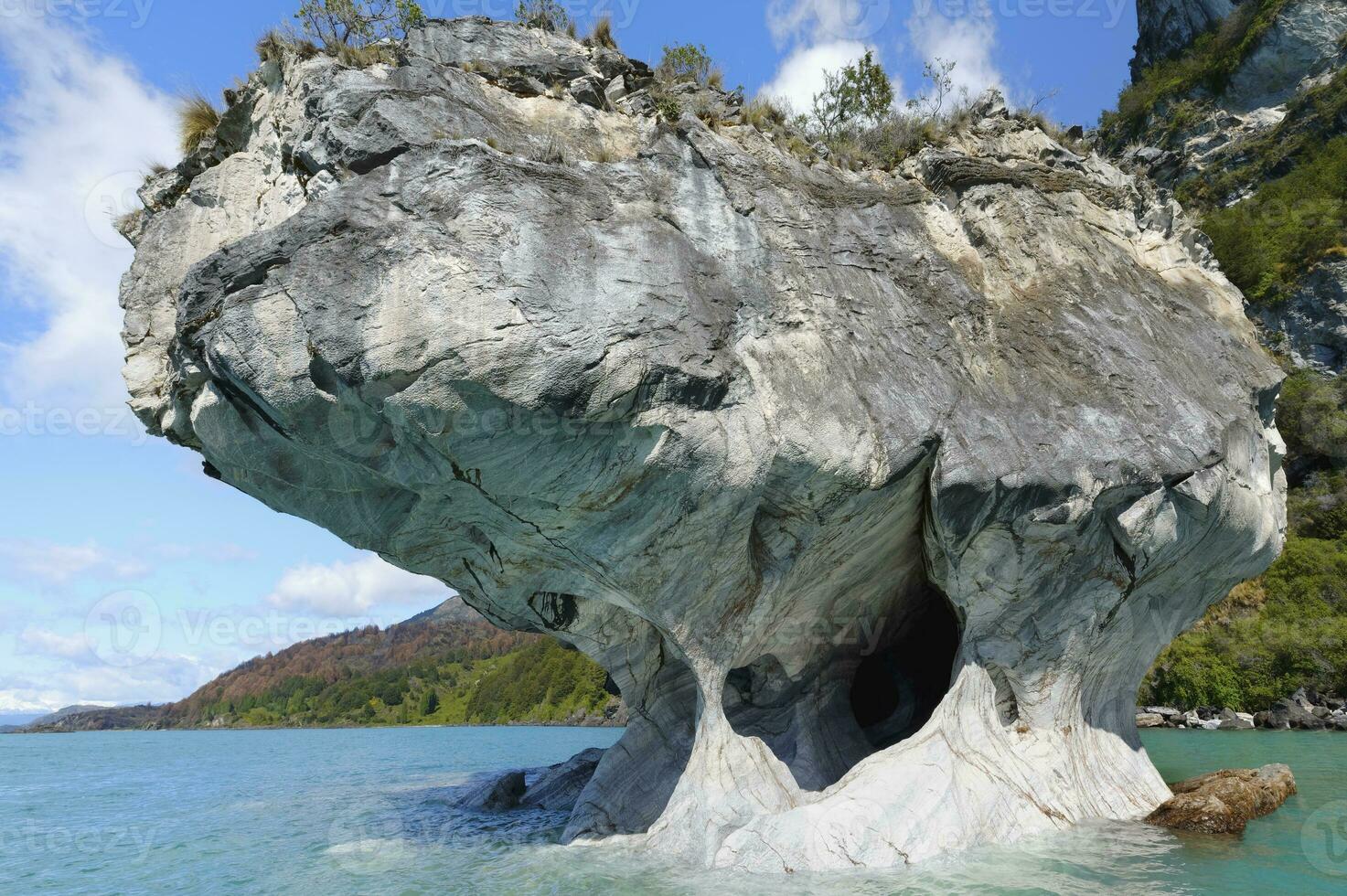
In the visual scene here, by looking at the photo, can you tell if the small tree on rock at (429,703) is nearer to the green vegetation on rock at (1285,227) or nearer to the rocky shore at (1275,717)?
the rocky shore at (1275,717)

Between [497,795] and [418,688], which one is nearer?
[497,795]

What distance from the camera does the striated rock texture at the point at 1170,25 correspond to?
62094 mm

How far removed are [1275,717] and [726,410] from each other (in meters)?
30.6

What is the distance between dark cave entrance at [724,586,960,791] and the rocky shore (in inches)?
841

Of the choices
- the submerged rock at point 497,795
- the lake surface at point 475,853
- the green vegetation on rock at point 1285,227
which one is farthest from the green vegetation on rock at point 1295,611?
the submerged rock at point 497,795

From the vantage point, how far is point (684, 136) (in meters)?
11.2

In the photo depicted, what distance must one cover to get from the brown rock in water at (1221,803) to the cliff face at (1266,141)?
34521 mm

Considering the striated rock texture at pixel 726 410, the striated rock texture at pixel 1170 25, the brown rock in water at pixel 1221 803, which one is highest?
the striated rock texture at pixel 1170 25

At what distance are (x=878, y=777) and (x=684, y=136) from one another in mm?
8559

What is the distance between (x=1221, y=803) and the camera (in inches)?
426

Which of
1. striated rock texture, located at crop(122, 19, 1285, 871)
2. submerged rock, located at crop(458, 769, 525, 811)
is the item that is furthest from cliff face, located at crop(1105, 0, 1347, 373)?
submerged rock, located at crop(458, 769, 525, 811)

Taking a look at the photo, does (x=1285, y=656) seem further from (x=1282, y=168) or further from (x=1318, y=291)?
(x=1282, y=168)

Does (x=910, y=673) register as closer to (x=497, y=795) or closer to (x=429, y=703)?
(x=497, y=795)

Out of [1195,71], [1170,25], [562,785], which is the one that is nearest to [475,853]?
[562,785]
